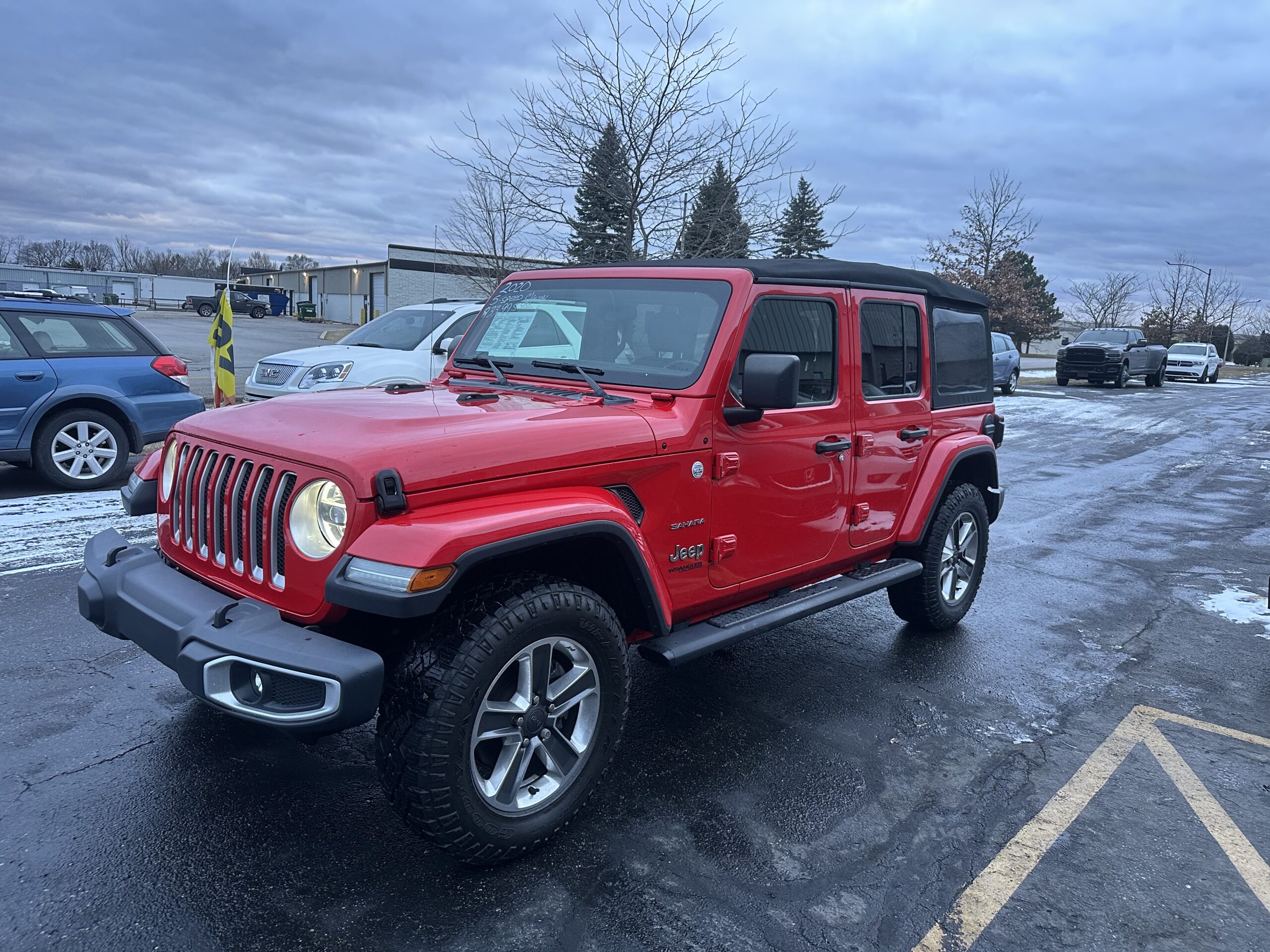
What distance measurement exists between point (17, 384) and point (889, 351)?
7252 mm

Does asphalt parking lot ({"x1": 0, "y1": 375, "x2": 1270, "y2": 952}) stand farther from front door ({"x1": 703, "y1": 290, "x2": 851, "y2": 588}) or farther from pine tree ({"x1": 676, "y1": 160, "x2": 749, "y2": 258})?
pine tree ({"x1": 676, "y1": 160, "x2": 749, "y2": 258})

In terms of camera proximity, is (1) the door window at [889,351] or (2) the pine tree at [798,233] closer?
(1) the door window at [889,351]

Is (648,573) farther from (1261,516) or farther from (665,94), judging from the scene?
(665,94)

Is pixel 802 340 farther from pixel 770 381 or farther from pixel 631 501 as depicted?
pixel 631 501

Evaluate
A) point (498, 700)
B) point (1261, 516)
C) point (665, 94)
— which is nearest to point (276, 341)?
point (665, 94)

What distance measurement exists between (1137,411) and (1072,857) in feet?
72.0

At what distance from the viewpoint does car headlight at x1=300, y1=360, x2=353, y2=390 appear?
9250 millimetres

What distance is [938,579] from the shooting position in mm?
5023

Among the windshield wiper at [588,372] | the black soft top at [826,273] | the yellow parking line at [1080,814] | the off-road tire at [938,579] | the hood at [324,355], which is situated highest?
the black soft top at [826,273]

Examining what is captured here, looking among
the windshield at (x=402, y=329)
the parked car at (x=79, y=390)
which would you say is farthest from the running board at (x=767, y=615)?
the windshield at (x=402, y=329)

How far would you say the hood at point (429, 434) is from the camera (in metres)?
2.65

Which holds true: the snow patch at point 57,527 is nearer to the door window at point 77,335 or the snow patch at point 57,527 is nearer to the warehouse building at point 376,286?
the door window at point 77,335

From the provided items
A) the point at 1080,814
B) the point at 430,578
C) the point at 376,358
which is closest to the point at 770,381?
the point at 430,578

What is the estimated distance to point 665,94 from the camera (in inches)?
495
